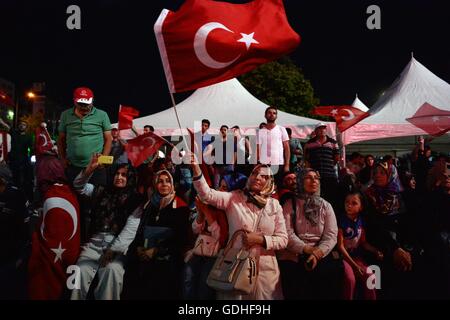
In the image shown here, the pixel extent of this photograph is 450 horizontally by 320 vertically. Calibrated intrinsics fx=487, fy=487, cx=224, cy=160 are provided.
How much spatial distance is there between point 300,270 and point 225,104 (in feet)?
40.1

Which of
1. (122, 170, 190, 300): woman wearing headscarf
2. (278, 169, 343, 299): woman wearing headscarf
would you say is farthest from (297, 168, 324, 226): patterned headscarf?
(122, 170, 190, 300): woman wearing headscarf

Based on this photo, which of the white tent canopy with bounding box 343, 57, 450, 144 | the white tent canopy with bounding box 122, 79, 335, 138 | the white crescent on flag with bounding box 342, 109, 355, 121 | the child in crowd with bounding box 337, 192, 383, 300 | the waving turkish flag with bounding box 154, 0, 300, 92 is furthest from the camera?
the white tent canopy with bounding box 122, 79, 335, 138

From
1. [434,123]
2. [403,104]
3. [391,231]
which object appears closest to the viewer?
[391,231]

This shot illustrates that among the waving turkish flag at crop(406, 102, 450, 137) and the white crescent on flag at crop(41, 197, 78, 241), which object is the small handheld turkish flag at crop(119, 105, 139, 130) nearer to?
the waving turkish flag at crop(406, 102, 450, 137)

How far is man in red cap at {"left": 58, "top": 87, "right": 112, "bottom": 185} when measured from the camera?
18.3 ft

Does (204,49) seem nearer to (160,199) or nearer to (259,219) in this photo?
(160,199)

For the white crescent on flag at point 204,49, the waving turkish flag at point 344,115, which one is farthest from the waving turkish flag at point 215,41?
the waving turkish flag at point 344,115

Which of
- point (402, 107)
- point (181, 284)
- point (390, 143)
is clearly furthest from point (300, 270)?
point (390, 143)

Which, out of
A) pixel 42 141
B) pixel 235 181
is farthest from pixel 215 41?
pixel 42 141

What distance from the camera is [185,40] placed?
4.96 metres

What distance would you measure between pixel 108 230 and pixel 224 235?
48.8 inches

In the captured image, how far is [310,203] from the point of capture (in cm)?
447

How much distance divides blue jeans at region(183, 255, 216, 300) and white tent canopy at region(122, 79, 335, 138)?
954 centimetres
